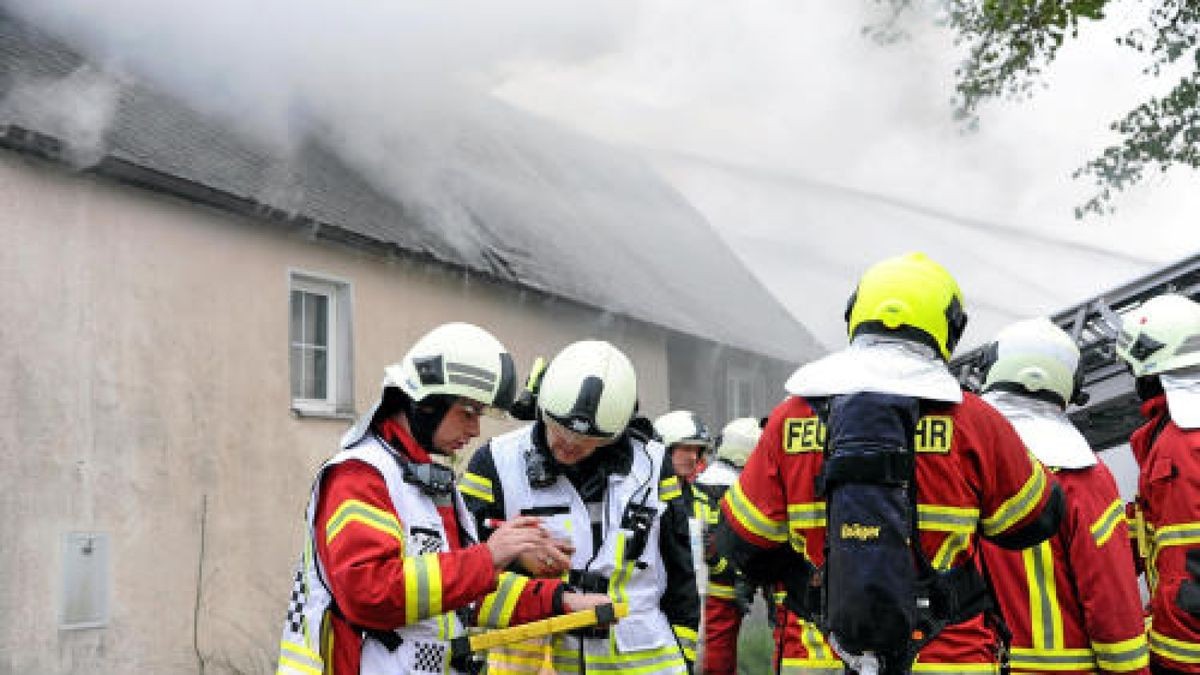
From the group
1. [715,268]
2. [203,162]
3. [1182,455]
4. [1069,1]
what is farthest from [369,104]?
[1182,455]

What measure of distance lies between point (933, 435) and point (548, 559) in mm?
1005

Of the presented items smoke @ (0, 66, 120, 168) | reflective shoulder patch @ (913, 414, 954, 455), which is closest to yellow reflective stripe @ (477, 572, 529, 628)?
reflective shoulder patch @ (913, 414, 954, 455)

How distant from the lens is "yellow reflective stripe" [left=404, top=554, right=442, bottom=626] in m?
3.13

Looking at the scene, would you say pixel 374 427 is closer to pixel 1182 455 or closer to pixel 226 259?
pixel 1182 455

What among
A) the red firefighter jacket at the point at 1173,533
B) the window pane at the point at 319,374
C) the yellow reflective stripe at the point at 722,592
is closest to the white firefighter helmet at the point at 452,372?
the red firefighter jacket at the point at 1173,533

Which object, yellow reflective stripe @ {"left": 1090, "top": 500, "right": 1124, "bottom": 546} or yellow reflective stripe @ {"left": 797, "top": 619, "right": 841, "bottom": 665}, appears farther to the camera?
yellow reflective stripe @ {"left": 1090, "top": 500, "right": 1124, "bottom": 546}

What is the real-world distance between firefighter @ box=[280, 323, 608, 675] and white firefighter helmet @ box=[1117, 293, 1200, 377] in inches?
97.0

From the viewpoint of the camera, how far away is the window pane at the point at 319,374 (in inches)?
464

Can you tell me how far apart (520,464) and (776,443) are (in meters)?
1.29

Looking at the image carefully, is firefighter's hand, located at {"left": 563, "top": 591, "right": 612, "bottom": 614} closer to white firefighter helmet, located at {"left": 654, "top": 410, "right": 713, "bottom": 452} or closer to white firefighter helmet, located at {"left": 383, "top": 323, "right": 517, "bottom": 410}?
white firefighter helmet, located at {"left": 383, "top": 323, "right": 517, "bottom": 410}

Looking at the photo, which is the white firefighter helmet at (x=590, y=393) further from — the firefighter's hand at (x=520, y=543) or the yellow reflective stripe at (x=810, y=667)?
the yellow reflective stripe at (x=810, y=667)

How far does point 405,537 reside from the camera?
334cm

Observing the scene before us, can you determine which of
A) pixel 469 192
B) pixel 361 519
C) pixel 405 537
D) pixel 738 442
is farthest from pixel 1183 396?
pixel 469 192

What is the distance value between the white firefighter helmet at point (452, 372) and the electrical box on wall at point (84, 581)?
6.26 meters
